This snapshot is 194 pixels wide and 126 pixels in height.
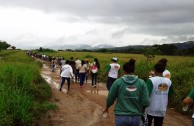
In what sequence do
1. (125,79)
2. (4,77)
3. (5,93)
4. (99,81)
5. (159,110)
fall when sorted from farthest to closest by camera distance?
1. (99,81)
2. (4,77)
3. (5,93)
4. (159,110)
5. (125,79)

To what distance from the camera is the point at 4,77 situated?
13.3 meters

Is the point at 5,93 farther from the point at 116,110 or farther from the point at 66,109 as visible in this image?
the point at 116,110

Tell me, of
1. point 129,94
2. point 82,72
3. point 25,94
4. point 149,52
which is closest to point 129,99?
point 129,94

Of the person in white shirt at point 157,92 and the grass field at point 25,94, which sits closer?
the person in white shirt at point 157,92

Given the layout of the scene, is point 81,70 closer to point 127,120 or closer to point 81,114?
point 81,114

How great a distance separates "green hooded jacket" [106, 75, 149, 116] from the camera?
19.1 feet

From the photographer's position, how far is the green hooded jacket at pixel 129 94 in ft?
19.1

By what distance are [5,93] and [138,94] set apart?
5740 mm

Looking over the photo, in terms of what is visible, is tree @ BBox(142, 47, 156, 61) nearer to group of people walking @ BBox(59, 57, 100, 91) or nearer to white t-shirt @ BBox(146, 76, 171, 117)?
group of people walking @ BBox(59, 57, 100, 91)

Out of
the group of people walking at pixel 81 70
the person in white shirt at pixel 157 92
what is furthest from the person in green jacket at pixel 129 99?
the group of people walking at pixel 81 70

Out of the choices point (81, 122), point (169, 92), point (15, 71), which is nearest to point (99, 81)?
point (15, 71)

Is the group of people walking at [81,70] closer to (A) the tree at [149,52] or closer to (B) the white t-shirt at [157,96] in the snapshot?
(A) the tree at [149,52]

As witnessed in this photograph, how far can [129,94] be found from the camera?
5852 millimetres

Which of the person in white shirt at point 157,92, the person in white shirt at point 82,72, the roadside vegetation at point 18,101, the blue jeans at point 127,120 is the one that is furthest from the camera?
the person in white shirt at point 82,72
